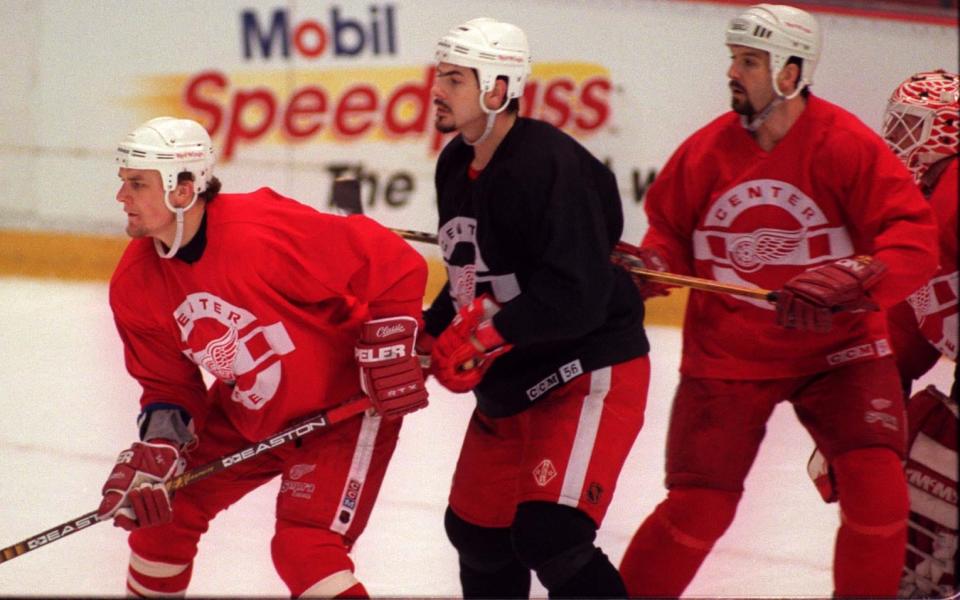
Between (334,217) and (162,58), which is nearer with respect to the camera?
(334,217)

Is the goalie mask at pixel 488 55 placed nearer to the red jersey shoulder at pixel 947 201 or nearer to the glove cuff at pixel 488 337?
the glove cuff at pixel 488 337

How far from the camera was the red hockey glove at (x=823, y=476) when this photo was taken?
3090 millimetres

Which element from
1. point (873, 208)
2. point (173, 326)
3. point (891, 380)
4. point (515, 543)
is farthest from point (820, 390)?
point (173, 326)

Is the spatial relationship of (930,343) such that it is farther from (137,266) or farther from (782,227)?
(137,266)

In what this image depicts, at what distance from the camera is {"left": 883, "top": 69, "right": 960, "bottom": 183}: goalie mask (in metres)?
3.04

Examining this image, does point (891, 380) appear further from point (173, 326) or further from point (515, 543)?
point (173, 326)

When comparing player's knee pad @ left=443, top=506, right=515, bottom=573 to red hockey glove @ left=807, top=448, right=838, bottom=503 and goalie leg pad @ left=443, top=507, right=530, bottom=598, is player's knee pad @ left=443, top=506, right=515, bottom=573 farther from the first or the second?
red hockey glove @ left=807, top=448, right=838, bottom=503

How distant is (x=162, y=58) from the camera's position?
5844mm

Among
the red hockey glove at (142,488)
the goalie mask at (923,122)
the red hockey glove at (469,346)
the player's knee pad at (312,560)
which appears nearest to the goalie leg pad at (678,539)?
the red hockey glove at (469,346)

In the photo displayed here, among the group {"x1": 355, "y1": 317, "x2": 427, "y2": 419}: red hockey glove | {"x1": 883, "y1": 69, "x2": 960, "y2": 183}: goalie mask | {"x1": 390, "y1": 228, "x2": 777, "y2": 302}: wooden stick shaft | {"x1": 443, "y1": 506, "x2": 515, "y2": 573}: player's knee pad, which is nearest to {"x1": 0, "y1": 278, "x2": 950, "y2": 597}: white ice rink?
{"x1": 443, "y1": 506, "x2": 515, "y2": 573}: player's knee pad

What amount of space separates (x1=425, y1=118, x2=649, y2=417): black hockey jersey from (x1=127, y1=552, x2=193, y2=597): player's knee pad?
632 millimetres

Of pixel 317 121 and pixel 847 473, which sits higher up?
pixel 317 121

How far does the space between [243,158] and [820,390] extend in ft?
10.8

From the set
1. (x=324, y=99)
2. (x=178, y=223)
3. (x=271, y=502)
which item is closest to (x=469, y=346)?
(x=178, y=223)
